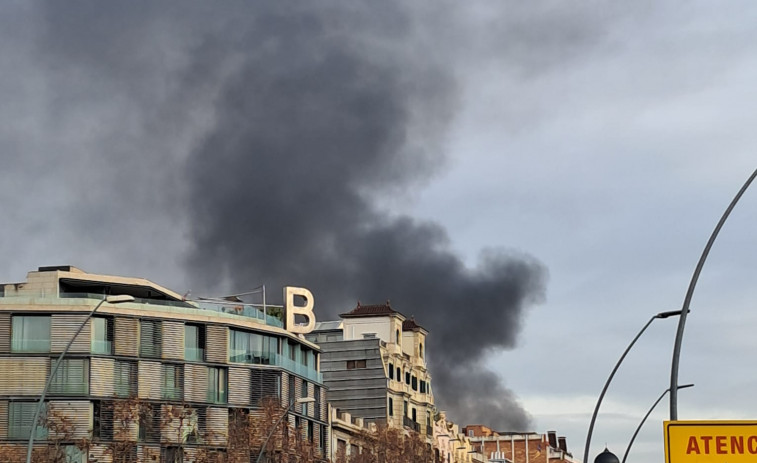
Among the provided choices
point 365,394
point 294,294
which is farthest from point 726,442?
point 365,394

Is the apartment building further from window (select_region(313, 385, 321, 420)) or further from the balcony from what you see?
window (select_region(313, 385, 321, 420))

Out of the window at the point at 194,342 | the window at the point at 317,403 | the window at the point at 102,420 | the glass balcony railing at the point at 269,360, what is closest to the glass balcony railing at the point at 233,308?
the window at the point at 194,342

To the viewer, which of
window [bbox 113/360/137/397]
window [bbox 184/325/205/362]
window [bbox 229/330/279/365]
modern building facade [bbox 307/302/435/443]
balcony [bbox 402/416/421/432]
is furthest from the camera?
balcony [bbox 402/416/421/432]

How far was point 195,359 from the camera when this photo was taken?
96.6 meters

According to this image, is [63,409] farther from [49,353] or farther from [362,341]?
[362,341]

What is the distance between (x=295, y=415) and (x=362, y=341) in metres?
21.5

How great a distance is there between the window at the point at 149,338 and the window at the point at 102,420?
185 inches

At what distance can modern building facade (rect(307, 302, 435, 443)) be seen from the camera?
120062 mm

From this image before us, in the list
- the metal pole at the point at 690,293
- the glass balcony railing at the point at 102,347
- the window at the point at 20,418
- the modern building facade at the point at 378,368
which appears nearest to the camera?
the metal pole at the point at 690,293

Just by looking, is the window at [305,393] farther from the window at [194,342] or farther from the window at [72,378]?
the window at [72,378]

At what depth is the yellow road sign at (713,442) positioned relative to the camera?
683 inches

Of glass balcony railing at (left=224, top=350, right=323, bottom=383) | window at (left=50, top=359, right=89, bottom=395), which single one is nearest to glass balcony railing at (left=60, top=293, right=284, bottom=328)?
glass balcony railing at (left=224, top=350, right=323, bottom=383)

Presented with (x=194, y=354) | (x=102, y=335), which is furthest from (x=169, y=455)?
(x=102, y=335)

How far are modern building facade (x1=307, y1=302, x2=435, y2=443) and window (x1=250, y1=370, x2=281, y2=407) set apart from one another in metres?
18.8
